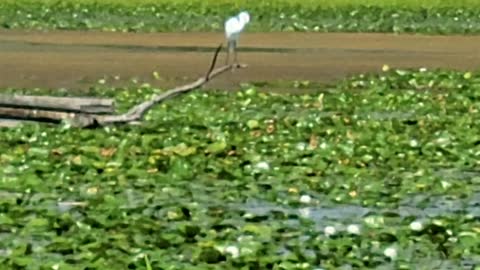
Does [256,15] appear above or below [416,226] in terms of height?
above

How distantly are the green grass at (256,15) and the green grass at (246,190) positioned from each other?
58.0 ft

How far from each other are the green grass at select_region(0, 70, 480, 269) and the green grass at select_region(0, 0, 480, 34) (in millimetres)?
17692

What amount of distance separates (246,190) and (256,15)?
92.7ft

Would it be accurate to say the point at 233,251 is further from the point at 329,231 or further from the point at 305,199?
the point at 305,199

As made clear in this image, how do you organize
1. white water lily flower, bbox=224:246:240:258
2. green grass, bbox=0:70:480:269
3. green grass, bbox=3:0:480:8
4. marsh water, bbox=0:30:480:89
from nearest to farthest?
white water lily flower, bbox=224:246:240:258
green grass, bbox=0:70:480:269
marsh water, bbox=0:30:480:89
green grass, bbox=3:0:480:8

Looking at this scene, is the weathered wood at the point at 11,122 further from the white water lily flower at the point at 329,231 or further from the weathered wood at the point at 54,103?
the white water lily flower at the point at 329,231

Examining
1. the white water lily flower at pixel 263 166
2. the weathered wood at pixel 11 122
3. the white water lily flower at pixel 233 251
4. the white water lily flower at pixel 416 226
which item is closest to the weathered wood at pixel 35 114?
the weathered wood at pixel 11 122

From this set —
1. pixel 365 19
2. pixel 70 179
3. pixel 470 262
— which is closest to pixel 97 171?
pixel 70 179

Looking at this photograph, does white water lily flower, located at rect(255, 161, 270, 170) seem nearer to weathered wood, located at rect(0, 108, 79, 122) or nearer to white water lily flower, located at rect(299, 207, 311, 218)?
white water lily flower, located at rect(299, 207, 311, 218)

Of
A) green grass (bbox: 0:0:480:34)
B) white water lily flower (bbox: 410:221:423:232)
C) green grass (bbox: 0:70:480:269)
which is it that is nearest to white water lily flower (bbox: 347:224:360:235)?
green grass (bbox: 0:70:480:269)

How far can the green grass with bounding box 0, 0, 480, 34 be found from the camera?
116ft

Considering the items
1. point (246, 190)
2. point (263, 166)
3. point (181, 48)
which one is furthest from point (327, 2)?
point (246, 190)

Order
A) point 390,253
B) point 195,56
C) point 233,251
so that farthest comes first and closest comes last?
1. point 195,56
2. point 390,253
3. point 233,251

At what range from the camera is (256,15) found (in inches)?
1539
